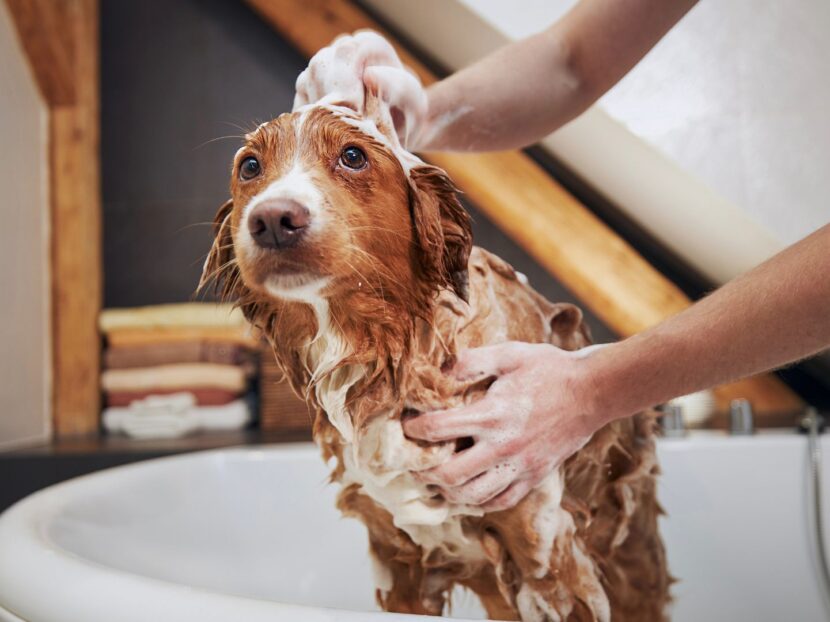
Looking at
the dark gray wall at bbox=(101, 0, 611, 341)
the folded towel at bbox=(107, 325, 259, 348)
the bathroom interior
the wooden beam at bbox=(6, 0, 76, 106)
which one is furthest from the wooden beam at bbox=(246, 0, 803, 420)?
the wooden beam at bbox=(6, 0, 76, 106)

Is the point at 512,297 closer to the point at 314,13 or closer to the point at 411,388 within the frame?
the point at 411,388

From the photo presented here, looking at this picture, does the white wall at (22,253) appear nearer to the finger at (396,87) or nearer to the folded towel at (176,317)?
the folded towel at (176,317)

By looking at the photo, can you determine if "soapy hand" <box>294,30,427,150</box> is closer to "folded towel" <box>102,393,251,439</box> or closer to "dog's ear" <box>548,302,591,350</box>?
"dog's ear" <box>548,302,591,350</box>

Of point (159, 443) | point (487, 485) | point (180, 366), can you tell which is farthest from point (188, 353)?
point (487, 485)

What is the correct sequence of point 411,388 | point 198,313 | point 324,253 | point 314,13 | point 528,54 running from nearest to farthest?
point 324,253 < point 411,388 < point 528,54 < point 314,13 < point 198,313

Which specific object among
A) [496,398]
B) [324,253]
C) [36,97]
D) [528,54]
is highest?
[36,97]

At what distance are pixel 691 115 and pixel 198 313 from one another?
1.57 m

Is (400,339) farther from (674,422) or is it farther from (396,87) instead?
(674,422)

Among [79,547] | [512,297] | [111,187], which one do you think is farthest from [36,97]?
[512,297]

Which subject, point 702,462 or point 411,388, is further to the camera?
point 702,462

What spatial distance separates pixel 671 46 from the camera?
738 mm

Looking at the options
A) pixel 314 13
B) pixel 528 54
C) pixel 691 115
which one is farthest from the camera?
pixel 314 13

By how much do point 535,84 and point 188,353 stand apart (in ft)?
4.74

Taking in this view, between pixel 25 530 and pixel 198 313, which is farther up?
pixel 198 313
